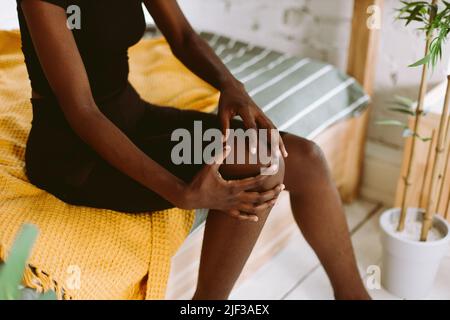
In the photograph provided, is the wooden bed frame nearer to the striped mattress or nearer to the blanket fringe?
the striped mattress

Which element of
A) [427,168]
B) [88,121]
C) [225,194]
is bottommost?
[427,168]

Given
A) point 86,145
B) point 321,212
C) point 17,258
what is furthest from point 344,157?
point 17,258

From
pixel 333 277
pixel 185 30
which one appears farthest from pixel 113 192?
pixel 333 277

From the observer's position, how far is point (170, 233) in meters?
1.18

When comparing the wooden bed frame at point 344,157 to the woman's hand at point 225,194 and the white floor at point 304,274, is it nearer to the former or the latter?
the white floor at point 304,274

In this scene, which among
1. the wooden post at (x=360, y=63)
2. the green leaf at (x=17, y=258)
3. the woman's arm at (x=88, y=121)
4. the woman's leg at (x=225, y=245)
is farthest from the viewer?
the wooden post at (x=360, y=63)

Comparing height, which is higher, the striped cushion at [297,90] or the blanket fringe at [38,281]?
the striped cushion at [297,90]

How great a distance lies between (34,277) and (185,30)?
69 centimetres

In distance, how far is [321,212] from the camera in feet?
4.29

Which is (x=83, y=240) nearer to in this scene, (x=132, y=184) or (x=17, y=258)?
(x=132, y=184)

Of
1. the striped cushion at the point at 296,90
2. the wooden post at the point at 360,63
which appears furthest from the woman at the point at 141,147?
the wooden post at the point at 360,63

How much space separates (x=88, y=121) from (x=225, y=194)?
0.29 metres

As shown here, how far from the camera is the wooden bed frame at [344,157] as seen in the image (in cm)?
143

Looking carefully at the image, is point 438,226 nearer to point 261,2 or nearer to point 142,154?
A: point 142,154
